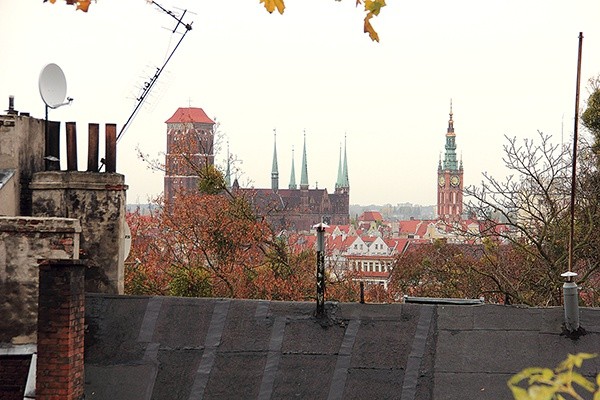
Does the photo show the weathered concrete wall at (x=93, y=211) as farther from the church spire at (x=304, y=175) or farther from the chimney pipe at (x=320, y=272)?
the church spire at (x=304, y=175)

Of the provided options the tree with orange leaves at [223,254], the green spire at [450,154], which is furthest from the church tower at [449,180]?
the tree with orange leaves at [223,254]

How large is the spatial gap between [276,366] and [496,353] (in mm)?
1738

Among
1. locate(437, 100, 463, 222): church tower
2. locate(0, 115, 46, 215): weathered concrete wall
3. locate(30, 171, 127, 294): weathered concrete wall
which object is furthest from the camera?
locate(437, 100, 463, 222): church tower

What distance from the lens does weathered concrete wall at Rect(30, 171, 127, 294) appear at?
8.27 m

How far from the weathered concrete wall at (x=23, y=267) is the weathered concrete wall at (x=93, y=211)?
1145mm

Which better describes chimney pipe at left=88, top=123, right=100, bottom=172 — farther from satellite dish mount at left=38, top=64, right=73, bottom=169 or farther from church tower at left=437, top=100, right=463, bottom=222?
church tower at left=437, top=100, right=463, bottom=222

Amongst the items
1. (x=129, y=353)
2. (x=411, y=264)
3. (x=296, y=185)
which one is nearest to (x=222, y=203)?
(x=411, y=264)

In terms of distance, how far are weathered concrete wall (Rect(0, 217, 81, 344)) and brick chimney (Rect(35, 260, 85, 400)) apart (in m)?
0.45

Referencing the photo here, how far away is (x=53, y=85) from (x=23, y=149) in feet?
5.34

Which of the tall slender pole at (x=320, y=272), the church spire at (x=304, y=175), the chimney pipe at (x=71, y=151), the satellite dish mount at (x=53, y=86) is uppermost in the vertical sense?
the church spire at (x=304, y=175)

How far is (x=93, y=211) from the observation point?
27.7 feet

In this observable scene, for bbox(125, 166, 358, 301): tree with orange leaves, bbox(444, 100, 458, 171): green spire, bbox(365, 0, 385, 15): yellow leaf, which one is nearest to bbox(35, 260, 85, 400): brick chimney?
bbox(365, 0, 385, 15): yellow leaf

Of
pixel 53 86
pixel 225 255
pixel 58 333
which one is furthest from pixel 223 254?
pixel 58 333

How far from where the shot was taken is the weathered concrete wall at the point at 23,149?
8031 mm
